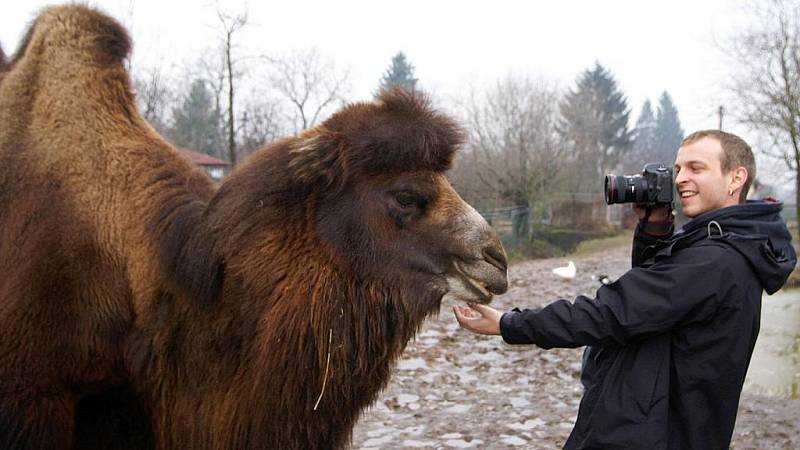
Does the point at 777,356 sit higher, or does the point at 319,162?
the point at 319,162

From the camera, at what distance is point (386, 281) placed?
346 centimetres

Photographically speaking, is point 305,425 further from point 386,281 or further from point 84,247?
point 84,247

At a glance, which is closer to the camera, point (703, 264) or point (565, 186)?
point (703, 264)

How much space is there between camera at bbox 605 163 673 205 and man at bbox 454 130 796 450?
0.25 ft

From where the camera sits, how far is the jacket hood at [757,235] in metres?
3.06

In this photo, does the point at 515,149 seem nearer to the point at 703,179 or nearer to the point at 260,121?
the point at 260,121

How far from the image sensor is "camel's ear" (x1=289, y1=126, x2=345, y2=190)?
3.54 m

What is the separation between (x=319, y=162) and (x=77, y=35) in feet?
7.33

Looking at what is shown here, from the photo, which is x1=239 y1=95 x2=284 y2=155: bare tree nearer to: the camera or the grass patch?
the grass patch

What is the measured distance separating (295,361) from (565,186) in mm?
41776

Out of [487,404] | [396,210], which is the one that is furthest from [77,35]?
[487,404]

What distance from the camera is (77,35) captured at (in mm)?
4594

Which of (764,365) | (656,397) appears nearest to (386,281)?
(656,397)

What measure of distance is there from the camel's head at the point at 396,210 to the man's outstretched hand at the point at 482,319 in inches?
7.3
